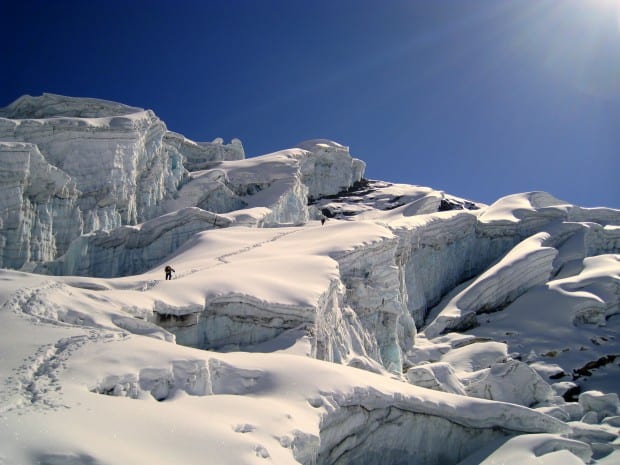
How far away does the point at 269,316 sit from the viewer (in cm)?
2133

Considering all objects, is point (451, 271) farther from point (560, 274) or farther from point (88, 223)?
point (88, 223)

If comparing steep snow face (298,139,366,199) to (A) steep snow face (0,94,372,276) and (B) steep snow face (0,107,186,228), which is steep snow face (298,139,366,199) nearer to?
(A) steep snow face (0,94,372,276)

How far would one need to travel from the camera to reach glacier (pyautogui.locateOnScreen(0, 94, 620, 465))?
12031mm

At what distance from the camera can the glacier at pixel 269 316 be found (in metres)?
12.0

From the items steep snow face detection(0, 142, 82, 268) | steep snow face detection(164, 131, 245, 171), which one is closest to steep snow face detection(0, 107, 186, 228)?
steep snow face detection(0, 142, 82, 268)

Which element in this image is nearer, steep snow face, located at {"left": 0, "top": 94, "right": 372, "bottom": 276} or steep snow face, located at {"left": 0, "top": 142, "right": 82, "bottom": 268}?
steep snow face, located at {"left": 0, "top": 142, "right": 82, "bottom": 268}

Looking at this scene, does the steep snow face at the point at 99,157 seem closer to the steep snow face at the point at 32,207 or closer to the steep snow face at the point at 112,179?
the steep snow face at the point at 112,179

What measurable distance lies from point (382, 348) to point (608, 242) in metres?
29.4

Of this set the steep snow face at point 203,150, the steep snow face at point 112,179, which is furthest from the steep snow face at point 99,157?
the steep snow face at point 203,150

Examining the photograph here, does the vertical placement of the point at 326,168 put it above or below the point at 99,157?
above

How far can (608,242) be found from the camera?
48.7 meters

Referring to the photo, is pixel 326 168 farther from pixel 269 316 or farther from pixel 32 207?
pixel 269 316

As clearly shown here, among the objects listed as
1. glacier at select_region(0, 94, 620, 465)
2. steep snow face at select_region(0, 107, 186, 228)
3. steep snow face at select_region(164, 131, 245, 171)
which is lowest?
glacier at select_region(0, 94, 620, 465)

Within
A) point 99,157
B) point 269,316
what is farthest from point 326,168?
point 269,316
